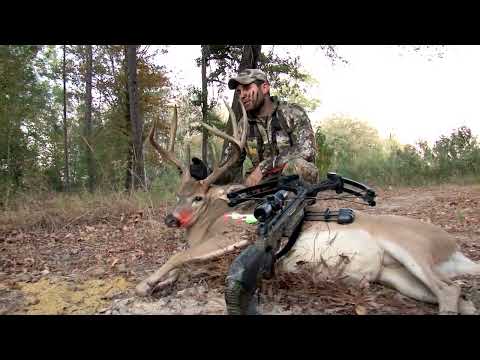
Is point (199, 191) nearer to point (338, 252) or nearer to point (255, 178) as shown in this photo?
point (255, 178)

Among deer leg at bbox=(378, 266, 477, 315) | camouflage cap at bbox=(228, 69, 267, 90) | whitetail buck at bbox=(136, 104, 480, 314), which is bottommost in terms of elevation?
deer leg at bbox=(378, 266, 477, 315)

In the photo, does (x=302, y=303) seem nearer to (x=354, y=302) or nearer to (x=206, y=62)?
(x=354, y=302)

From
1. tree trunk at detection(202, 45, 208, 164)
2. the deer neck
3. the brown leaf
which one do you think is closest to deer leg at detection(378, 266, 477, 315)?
the brown leaf

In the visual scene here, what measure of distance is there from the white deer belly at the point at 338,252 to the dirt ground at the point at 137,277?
11 cm

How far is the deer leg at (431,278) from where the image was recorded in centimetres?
262

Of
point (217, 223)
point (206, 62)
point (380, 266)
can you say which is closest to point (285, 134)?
point (217, 223)

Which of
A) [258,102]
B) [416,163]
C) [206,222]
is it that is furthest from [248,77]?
[416,163]

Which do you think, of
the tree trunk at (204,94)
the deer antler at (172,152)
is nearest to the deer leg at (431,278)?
the deer antler at (172,152)

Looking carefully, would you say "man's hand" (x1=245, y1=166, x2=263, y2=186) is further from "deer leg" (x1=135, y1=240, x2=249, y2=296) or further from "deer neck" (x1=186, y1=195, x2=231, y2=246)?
"deer leg" (x1=135, y1=240, x2=249, y2=296)

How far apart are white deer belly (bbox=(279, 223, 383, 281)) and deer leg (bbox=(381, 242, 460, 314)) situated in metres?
0.12

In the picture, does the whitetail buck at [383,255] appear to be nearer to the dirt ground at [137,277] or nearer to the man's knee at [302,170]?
the dirt ground at [137,277]

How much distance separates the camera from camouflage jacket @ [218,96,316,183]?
4332 millimetres

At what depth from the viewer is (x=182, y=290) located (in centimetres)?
341

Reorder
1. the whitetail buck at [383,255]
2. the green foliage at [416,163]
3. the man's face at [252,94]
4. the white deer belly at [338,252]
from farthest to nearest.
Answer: the green foliage at [416,163]
the man's face at [252,94]
the white deer belly at [338,252]
the whitetail buck at [383,255]
